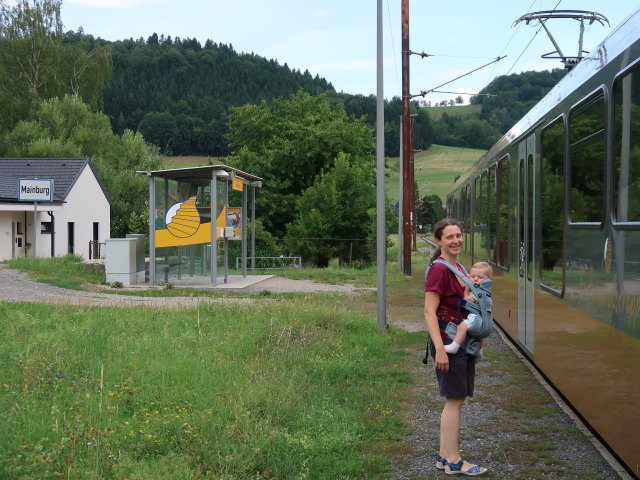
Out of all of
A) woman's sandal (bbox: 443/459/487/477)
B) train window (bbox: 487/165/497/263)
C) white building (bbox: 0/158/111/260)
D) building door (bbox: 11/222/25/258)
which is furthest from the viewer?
building door (bbox: 11/222/25/258)

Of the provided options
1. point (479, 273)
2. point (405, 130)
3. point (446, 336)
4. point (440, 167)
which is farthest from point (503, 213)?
point (440, 167)

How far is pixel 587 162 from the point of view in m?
6.02

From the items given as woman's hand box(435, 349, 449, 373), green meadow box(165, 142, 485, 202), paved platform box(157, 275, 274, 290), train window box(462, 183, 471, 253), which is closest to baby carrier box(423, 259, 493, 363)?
woman's hand box(435, 349, 449, 373)

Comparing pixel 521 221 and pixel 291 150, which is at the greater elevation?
pixel 291 150

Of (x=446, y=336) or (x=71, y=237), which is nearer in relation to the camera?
(x=446, y=336)

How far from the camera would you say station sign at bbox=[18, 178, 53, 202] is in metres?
31.4

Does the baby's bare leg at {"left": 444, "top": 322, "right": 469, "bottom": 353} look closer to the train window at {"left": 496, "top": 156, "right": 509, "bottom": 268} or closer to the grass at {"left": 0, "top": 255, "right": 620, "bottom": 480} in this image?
the grass at {"left": 0, "top": 255, "right": 620, "bottom": 480}

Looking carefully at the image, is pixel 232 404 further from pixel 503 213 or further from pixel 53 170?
pixel 53 170

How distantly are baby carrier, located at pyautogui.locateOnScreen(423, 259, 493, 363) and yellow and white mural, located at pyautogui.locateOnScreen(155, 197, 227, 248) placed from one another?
58.9 ft

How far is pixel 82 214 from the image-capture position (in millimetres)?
45375

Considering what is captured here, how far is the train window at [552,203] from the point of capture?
7.10 m

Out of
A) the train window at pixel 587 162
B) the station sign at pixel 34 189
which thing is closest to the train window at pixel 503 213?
the train window at pixel 587 162

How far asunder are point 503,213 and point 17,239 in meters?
33.3

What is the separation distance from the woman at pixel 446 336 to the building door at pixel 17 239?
37032mm
